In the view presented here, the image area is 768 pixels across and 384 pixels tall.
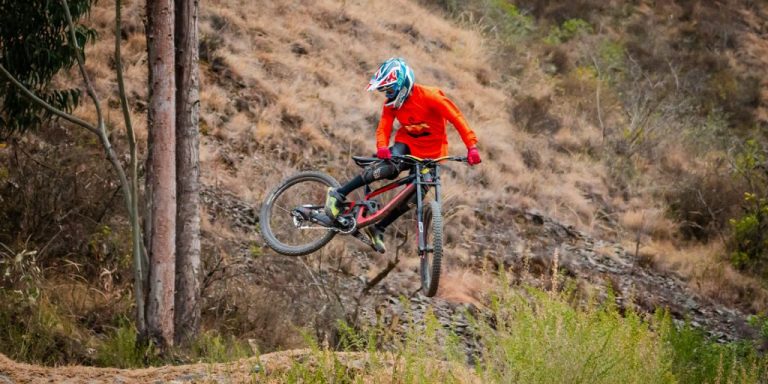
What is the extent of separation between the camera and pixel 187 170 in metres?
8.66

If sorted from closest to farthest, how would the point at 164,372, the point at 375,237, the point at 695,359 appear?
1. the point at 164,372
2. the point at 695,359
3. the point at 375,237

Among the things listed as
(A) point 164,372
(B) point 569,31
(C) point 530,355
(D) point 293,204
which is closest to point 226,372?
(A) point 164,372

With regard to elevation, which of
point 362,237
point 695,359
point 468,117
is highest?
point 362,237

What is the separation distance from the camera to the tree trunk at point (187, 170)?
8.55 meters

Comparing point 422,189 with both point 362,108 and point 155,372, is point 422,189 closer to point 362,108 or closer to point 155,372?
point 155,372

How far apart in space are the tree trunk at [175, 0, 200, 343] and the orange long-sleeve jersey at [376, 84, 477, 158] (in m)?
1.78

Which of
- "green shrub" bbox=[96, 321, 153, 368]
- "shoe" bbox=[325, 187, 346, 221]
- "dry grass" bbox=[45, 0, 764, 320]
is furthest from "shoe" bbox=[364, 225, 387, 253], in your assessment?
"dry grass" bbox=[45, 0, 764, 320]

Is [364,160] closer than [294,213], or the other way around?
[364,160]

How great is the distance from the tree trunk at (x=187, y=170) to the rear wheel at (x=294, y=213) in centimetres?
71

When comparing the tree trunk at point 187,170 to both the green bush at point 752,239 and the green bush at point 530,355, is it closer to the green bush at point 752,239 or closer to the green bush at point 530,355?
the green bush at point 530,355

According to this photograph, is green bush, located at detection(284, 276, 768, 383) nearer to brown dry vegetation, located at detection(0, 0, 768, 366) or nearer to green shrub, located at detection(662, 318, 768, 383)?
green shrub, located at detection(662, 318, 768, 383)

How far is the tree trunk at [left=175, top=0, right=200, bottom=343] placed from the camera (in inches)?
337

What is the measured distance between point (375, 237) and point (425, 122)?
1086 mm

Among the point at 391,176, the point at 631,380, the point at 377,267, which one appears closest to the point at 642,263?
the point at 377,267
